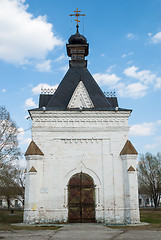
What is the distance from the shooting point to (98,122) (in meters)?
16.5

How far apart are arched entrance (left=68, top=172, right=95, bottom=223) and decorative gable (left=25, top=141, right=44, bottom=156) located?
267 cm

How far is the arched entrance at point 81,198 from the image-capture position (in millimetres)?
14984

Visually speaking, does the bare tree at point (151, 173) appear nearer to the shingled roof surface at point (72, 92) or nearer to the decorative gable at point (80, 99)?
the shingled roof surface at point (72, 92)

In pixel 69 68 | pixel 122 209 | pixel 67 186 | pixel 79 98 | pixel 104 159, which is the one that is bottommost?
pixel 122 209

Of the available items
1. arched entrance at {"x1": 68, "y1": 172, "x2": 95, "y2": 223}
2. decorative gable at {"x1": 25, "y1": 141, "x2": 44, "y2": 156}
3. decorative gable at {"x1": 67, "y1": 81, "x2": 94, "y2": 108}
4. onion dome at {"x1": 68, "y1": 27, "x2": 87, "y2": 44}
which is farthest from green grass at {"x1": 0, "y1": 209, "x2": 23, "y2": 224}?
onion dome at {"x1": 68, "y1": 27, "x2": 87, "y2": 44}

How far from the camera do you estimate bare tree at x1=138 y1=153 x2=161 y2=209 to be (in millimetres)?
39062

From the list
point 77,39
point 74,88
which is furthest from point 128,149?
point 77,39

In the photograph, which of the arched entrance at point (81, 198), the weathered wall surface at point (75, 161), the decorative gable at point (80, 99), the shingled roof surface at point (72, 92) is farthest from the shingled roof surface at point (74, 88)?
the arched entrance at point (81, 198)

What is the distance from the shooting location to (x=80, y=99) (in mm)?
17891

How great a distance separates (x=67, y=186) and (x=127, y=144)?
4.63 m

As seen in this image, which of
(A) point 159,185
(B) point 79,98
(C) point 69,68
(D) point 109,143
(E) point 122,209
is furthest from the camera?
(A) point 159,185

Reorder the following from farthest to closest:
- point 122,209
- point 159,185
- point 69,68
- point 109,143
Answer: point 159,185 → point 69,68 → point 109,143 → point 122,209

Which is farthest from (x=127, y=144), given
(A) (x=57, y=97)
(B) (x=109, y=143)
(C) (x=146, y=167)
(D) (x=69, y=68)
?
(C) (x=146, y=167)

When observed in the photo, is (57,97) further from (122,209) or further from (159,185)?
(159,185)
